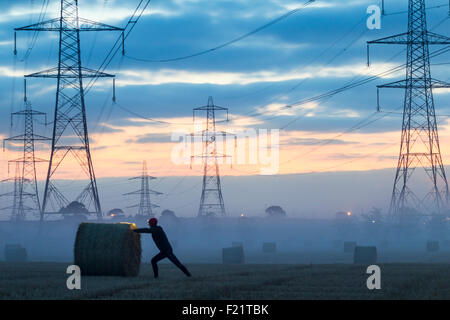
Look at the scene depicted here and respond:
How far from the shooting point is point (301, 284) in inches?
880

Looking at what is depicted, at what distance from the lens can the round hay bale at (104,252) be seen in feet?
88.0

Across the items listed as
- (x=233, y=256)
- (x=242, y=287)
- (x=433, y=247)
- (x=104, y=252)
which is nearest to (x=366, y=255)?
(x=233, y=256)

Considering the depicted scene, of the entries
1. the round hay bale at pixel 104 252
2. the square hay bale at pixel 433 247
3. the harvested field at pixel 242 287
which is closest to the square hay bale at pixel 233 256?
the round hay bale at pixel 104 252

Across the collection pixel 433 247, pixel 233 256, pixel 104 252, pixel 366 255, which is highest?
pixel 104 252

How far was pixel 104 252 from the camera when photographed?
88.5ft

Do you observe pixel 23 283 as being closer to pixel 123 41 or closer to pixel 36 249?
pixel 123 41

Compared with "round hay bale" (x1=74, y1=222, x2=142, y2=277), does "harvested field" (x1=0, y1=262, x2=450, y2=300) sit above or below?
below

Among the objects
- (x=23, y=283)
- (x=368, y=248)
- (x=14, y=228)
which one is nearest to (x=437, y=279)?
(x=23, y=283)

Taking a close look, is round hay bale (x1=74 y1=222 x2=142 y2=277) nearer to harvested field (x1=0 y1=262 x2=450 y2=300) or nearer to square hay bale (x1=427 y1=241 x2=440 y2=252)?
harvested field (x1=0 y1=262 x2=450 y2=300)

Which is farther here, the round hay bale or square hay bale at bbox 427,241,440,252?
square hay bale at bbox 427,241,440,252

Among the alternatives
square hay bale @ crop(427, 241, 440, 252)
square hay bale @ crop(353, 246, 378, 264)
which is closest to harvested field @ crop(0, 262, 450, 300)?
square hay bale @ crop(353, 246, 378, 264)

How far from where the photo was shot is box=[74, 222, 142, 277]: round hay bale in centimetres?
2683

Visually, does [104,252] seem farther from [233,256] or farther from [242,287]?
[233,256]
